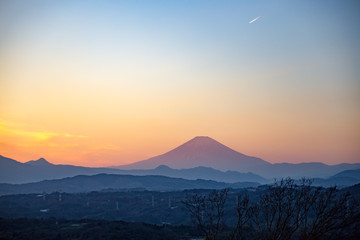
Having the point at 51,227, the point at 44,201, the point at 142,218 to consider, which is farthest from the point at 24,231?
the point at 44,201

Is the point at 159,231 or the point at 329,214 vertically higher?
the point at 329,214

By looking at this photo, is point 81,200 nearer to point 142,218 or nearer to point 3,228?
point 142,218

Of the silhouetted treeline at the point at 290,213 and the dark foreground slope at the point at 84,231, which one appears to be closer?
the silhouetted treeline at the point at 290,213

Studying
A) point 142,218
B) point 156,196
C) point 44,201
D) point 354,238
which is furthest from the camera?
point 156,196

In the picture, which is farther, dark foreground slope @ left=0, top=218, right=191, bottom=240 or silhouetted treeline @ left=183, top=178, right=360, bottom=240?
dark foreground slope @ left=0, top=218, right=191, bottom=240

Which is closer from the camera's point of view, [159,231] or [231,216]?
[159,231]

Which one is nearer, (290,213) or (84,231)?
(290,213)

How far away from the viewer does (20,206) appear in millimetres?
102250

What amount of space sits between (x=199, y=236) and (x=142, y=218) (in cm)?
3789

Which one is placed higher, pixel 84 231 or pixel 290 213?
pixel 290 213

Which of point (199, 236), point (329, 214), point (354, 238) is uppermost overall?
point (329, 214)

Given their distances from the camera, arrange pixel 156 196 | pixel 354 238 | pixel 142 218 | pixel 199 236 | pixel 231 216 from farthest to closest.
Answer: pixel 156 196
pixel 142 218
pixel 231 216
pixel 199 236
pixel 354 238

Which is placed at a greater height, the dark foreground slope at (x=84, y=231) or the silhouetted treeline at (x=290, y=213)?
the silhouetted treeline at (x=290, y=213)

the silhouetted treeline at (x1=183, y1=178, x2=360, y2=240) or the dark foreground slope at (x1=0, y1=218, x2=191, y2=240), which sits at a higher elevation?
the silhouetted treeline at (x1=183, y1=178, x2=360, y2=240)
